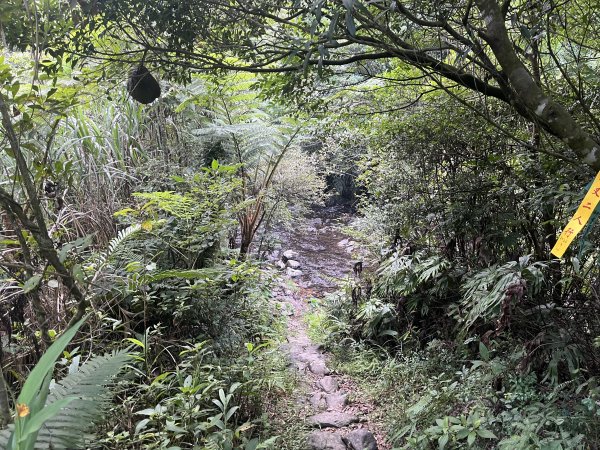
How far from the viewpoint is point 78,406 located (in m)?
1.67

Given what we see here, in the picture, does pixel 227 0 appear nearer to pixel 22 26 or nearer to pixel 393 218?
pixel 22 26

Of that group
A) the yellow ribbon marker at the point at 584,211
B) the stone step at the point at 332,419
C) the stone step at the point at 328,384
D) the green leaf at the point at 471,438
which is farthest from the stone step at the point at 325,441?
the yellow ribbon marker at the point at 584,211

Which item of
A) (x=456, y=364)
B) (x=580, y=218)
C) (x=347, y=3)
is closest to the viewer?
(x=347, y=3)

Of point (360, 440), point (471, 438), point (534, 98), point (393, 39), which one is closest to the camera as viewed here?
point (534, 98)

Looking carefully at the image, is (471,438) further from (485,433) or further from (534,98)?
(534,98)

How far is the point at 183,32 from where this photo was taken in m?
2.14

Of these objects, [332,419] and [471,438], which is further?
[332,419]

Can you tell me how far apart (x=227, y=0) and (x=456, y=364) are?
2967 mm

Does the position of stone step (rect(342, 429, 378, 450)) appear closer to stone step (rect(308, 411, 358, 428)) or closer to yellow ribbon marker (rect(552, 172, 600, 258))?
stone step (rect(308, 411, 358, 428))

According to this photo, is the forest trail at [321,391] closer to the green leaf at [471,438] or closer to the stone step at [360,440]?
the stone step at [360,440]

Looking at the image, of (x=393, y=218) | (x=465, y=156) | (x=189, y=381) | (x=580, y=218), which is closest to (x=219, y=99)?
(x=393, y=218)

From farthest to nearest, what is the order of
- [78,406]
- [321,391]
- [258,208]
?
[258,208] < [321,391] < [78,406]

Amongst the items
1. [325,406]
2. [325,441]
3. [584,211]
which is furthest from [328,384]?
[584,211]

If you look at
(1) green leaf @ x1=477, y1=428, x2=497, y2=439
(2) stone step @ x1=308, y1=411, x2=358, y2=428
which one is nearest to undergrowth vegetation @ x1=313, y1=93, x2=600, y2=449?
(1) green leaf @ x1=477, y1=428, x2=497, y2=439
